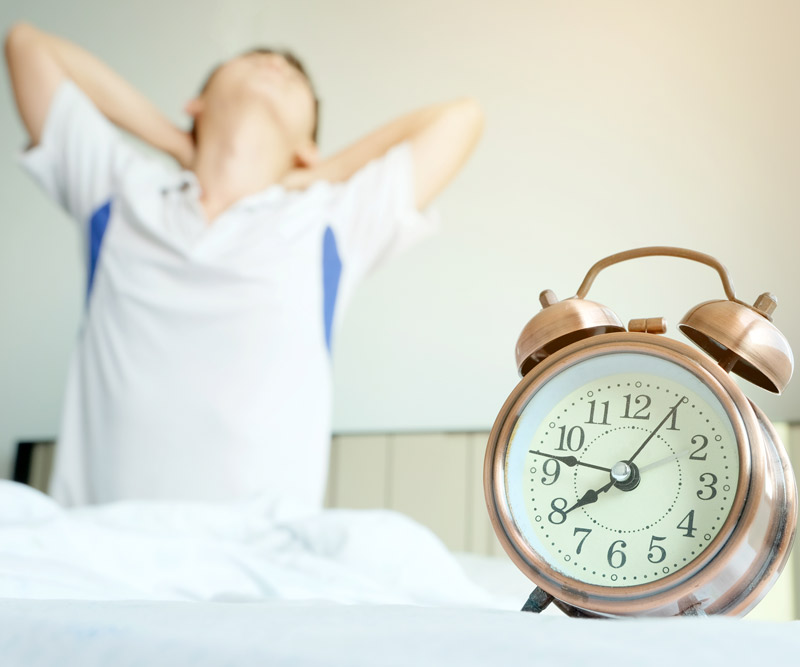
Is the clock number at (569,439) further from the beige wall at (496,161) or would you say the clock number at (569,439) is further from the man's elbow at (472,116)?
the man's elbow at (472,116)

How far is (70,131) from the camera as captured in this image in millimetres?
2025

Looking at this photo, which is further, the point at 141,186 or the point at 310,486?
the point at 141,186

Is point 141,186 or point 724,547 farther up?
point 141,186

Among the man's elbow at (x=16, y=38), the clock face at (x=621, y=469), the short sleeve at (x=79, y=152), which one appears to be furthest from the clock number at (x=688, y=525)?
the man's elbow at (x=16, y=38)

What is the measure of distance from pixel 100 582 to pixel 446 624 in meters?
0.46

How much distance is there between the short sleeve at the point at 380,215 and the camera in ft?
6.23

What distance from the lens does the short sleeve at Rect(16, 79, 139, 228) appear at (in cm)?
203

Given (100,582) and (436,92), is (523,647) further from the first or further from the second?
(436,92)

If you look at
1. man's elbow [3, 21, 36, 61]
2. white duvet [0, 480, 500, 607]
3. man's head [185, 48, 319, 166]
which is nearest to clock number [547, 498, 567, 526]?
white duvet [0, 480, 500, 607]

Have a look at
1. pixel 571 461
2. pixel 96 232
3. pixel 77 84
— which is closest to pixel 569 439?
pixel 571 461

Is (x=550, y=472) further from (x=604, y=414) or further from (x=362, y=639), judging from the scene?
(x=362, y=639)

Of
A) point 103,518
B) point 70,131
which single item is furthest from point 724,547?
point 70,131

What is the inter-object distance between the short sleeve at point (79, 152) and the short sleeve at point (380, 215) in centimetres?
56

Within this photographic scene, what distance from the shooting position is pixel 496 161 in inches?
72.4
